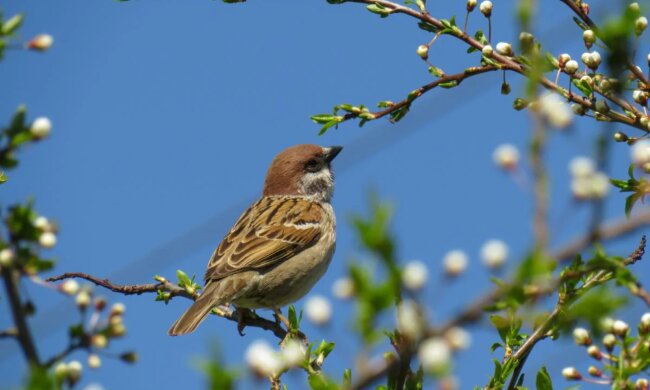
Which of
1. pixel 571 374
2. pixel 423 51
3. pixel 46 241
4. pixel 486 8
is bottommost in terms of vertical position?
pixel 571 374

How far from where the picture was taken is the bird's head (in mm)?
7559

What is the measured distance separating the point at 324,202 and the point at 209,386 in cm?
599

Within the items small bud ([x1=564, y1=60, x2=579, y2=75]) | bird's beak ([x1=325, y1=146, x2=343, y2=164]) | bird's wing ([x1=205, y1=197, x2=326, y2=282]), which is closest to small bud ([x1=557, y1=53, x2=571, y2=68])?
small bud ([x1=564, y1=60, x2=579, y2=75])

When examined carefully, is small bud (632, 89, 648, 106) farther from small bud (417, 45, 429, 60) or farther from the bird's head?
the bird's head

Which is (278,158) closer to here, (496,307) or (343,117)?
(343,117)

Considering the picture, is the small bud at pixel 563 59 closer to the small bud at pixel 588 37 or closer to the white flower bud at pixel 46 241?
the small bud at pixel 588 37

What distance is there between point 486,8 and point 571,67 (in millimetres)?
560

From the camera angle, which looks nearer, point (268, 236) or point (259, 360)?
point (259, 360)

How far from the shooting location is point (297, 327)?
466cm

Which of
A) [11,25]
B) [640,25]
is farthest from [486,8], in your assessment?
[11,25]

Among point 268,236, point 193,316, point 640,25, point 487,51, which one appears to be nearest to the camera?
A: point 640,25

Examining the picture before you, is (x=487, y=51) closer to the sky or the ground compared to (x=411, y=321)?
closer to the ground

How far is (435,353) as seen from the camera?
5.06 ft

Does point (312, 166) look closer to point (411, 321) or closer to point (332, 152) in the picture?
point (332, 152)
